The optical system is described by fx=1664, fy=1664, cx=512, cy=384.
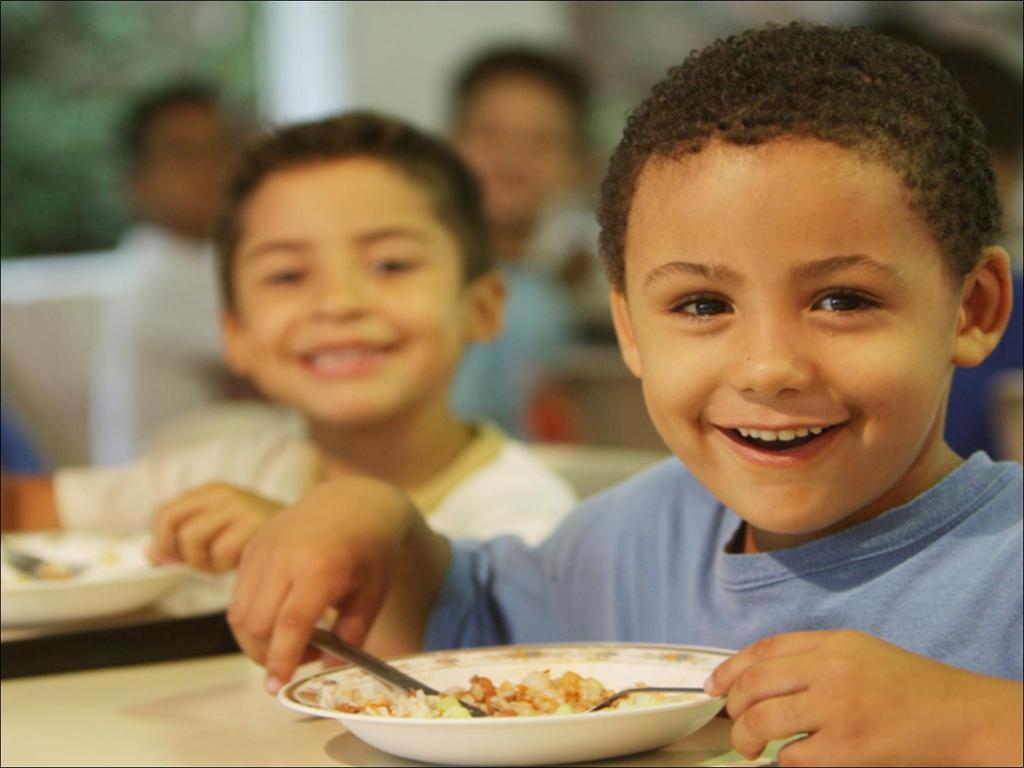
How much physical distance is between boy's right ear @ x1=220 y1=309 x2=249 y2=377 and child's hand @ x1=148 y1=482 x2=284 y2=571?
487 mm

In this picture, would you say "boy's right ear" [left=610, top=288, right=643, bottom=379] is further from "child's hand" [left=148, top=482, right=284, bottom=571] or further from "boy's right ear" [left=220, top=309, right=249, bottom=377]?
"boy's right ear" [left=220, top=309, right=249, bottom=377]

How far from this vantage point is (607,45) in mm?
4453

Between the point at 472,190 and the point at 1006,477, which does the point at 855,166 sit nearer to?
the point at 1006,477

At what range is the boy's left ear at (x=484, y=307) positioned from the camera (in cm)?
147

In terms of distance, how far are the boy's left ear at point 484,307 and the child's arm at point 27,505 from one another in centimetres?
41

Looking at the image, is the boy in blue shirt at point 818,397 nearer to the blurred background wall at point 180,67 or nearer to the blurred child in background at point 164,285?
the blurred child in background at point 164,285

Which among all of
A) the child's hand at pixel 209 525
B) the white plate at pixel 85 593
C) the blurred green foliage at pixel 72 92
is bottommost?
the white plate at pixel 85 593

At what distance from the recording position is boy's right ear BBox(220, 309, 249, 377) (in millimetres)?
1494

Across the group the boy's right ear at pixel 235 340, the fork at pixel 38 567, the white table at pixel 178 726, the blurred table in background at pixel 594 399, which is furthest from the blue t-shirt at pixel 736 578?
the blurred table in background at pixel 594 399

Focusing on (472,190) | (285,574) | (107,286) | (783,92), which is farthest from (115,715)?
(107,286)

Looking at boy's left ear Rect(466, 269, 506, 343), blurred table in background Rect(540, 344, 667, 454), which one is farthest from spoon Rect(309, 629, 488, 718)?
blurred table in background Rect(540, 344, 667, 454)

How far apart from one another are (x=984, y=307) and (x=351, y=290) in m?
0.67

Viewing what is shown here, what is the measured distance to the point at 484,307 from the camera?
4.87 feet

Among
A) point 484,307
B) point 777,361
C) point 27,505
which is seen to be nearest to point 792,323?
point 777,361
